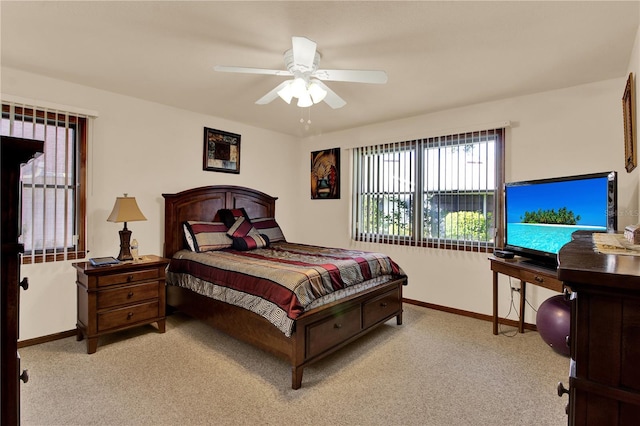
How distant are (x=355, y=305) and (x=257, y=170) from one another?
2727 millimetres

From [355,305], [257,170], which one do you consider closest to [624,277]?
[355,305]

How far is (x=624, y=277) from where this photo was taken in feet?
1.78

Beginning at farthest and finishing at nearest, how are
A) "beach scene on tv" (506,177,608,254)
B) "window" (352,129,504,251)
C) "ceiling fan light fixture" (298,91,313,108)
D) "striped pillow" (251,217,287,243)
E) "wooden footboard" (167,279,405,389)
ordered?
"striped pillow" (251,217,287,243) < "window" (352,129,504,251) < "ceiling fan light fixture" (298,91,313,108) < "beach scene on tv" (506,177,608,254) < "wooden footboard" (167,279,405,389)

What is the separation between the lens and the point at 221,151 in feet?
13.8

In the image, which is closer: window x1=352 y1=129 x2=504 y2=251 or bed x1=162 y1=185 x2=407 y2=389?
bed x1=162 y1=185 x2=407 y2=389

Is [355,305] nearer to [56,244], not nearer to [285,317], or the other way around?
[285,317]

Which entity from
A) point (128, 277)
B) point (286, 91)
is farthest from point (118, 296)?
point (286, 91)

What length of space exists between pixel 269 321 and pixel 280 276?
0.33m

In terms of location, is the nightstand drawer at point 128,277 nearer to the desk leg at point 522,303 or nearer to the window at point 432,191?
the window at point 432,191

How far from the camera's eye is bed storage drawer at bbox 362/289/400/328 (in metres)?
2.81

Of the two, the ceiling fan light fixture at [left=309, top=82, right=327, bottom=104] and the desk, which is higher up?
the ceiling fan light fixture at [left=309, top=82, right=327, bottom=104]

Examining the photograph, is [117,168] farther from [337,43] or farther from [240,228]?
[337,43]

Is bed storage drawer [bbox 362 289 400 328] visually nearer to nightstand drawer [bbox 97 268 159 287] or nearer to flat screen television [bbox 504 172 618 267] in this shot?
flat screen television [bbox 504 172 618 267]

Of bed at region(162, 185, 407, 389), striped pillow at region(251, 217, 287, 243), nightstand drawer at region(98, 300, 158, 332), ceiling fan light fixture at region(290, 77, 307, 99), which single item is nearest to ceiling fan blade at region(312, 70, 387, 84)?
ceiling fan light fixture at region(290, 77, 307, 99)
